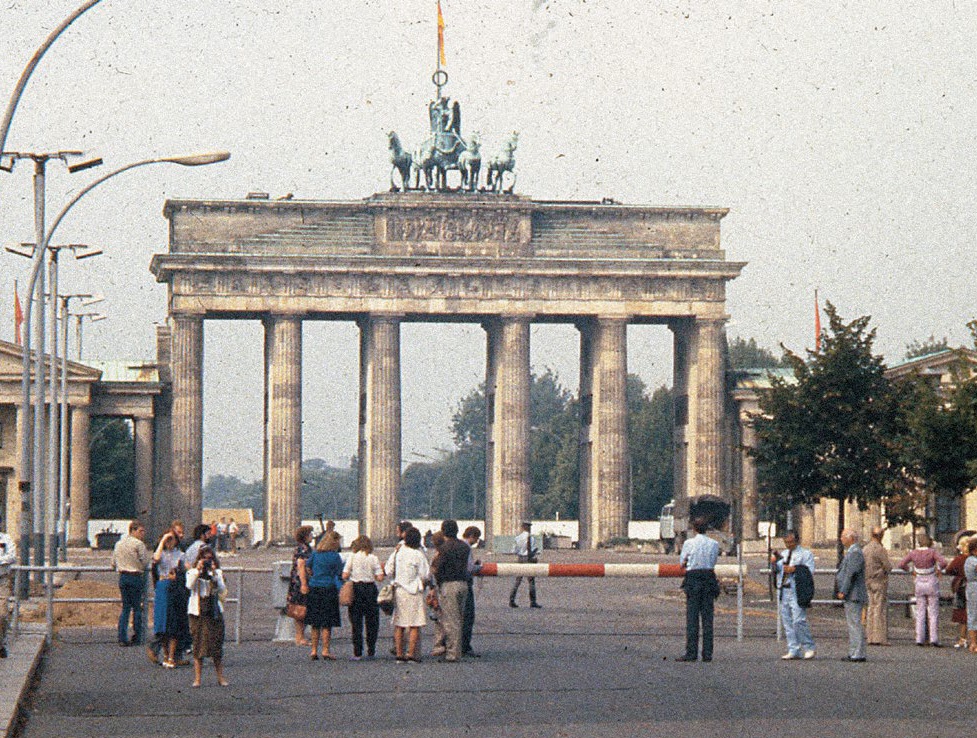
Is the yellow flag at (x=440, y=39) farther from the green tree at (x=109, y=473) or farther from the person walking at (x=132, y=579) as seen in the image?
the person walking at (x=132, y=579)

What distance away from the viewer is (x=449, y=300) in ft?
367

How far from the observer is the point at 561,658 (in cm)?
3231

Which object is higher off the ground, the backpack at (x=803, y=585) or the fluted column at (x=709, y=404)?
the fluted column at (x=709, y=404)

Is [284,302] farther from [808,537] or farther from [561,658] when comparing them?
[561,658]

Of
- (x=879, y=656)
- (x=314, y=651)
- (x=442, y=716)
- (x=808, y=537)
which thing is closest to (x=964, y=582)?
(x=879, y=656)

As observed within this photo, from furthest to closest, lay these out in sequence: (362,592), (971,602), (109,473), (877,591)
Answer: (109,473), (877,591), (971,602), (362,592)

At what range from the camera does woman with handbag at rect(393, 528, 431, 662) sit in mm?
31922

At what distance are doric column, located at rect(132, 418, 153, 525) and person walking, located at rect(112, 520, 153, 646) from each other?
73.7m

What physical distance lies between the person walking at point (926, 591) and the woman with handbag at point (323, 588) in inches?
375

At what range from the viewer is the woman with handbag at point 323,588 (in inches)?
1280

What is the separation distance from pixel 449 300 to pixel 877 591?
76316mm

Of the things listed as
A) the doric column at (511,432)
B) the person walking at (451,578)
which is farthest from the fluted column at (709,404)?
the person walking at (451,578)

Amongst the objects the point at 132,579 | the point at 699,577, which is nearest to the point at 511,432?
the point at 132,579

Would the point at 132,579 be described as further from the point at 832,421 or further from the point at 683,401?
the point at 683,401
